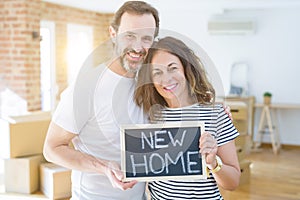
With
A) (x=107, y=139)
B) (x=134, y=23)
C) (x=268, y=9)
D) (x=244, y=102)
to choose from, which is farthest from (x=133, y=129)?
(x=268, y=9)

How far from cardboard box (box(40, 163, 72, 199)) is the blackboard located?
2.48m

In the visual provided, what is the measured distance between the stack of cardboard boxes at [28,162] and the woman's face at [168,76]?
248cm

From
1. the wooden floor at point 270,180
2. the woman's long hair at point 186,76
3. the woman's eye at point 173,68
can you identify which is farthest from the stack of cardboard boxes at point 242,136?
the woman's eye at point 173,68

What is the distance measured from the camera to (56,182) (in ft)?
11.6

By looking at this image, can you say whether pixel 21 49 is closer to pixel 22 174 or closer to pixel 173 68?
pixel 22 174

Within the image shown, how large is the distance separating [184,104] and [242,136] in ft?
11.1

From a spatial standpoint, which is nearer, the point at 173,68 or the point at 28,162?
the point at 173,68

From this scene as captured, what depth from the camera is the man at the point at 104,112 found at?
1.27 m

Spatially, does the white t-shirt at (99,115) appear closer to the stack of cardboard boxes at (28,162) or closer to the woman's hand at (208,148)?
the woman's hand at (208,148)

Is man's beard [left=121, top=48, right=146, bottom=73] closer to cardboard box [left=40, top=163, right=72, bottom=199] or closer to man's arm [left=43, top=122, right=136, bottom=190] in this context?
man's arm [left=43, top=122, right=136, bottom=190]

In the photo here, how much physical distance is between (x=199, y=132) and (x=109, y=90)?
0.33 meters

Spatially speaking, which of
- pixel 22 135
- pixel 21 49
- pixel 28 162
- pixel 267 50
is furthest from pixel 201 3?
pixel 28 162

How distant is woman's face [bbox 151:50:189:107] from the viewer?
1243 mm

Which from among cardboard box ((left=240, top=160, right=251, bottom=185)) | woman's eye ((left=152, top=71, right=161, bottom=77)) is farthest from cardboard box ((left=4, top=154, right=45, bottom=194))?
woman's eye ((left=152, top=71, right=161, bottom=77))
